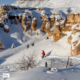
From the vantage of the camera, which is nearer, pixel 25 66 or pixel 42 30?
pixel 25 66

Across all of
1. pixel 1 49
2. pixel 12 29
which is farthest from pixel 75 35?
pixel 12 29

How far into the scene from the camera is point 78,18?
61.6 feet

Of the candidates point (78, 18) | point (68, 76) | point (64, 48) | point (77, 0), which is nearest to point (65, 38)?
point (64, 48)

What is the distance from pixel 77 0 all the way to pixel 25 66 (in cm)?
7625

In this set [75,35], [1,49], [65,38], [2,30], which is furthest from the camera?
[2,30]

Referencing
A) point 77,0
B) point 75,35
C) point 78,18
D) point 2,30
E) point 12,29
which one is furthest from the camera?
point 77,0

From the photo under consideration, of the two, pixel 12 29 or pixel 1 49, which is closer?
pixel 1 49

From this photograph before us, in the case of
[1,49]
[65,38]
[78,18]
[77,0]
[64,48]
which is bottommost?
[1,49]

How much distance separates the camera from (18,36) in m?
28.1

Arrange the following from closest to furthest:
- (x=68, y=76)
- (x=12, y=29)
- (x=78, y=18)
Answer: (x=68, y=76), (x=78, y=18), (x=12, y=29)

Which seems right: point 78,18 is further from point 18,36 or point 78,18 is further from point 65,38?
point 18,36

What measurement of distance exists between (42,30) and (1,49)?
15.7m

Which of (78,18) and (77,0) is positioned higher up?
(77,0)

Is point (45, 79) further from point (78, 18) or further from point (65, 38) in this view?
point (78, 18)
